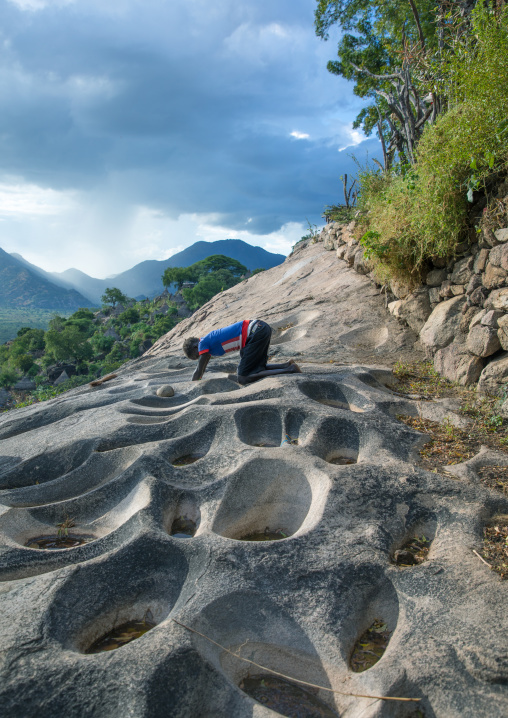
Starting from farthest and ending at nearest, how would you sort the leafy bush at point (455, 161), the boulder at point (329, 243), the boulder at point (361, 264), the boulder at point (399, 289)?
the boulder at point (329, 243)
the boulder at point (361, 264)
the boulder at point (399, 289)
the leafy bush at point (455, 161)

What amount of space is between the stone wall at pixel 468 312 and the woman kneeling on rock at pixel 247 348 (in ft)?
6.58

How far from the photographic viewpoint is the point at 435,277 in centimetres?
654

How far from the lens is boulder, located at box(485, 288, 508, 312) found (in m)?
5.01

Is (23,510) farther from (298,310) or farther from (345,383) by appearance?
(298,310)

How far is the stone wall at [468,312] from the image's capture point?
5.02 m

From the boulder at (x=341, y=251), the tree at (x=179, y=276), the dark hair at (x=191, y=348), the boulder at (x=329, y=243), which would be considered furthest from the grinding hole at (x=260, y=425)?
the tree at (x=179, y=276)

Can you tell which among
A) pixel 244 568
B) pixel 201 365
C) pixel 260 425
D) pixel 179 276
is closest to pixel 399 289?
pixel 201 365

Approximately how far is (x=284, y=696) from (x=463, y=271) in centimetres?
543

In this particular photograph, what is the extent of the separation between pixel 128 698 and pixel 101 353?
65.8 m

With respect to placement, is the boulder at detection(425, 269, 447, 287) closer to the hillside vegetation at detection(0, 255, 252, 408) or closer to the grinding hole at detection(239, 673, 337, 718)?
the grinding hole at detection(239, 673, 337, 718)

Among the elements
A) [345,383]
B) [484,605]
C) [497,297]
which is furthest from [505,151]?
[484,605]

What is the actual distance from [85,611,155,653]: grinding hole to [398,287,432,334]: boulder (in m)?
5.70

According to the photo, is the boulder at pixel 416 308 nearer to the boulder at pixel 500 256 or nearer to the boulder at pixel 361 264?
the boulder at pixel 500 256

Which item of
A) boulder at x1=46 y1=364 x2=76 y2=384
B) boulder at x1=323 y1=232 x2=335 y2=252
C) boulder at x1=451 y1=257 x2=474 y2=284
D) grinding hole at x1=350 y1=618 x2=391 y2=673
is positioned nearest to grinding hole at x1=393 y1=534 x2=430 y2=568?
grinding hole at x1=350 y1=618 x2=391 y2=673
